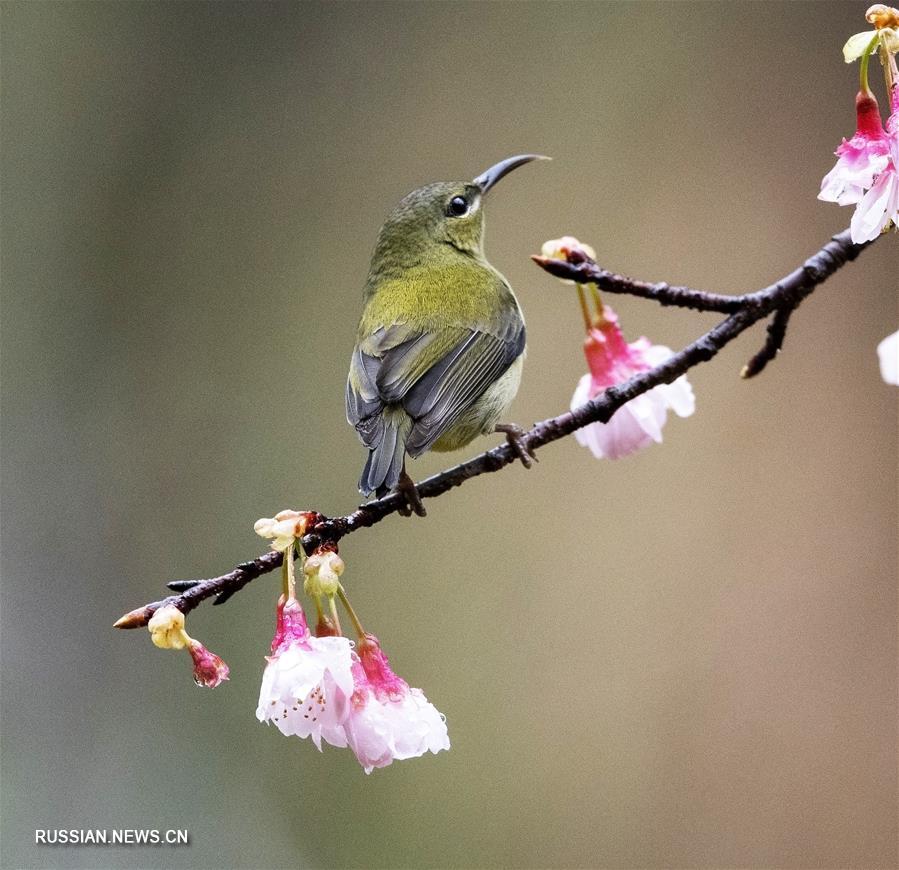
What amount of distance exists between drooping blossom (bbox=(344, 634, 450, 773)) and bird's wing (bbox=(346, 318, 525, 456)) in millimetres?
394

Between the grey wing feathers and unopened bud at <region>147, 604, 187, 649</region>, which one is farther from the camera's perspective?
the grey wing feathers

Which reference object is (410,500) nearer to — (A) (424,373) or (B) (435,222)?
(A) (424,373)

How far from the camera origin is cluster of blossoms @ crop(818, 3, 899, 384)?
922 millimetres

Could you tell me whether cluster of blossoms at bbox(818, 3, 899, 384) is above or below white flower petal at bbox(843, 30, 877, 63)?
below

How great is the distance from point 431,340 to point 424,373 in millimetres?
106

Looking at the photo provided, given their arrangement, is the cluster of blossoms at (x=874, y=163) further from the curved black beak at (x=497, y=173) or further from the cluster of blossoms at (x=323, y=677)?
the curved black beak at (x=497, y=173)

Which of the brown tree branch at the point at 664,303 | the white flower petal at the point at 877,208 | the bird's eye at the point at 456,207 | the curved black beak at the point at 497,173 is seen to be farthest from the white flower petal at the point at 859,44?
the bird's eye at the point at 456,207

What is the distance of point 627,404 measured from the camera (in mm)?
1404

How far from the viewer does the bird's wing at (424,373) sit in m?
1.49

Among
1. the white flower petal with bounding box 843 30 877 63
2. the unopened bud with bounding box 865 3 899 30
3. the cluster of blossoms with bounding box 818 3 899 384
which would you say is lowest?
the cluster of blossoms with bounding box 818 3 899 384

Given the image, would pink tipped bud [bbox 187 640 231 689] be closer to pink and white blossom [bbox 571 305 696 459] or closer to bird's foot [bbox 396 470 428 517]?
bird's foot [bbox 396 470 428 517]

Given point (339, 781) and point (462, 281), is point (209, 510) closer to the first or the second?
point (339, 781)

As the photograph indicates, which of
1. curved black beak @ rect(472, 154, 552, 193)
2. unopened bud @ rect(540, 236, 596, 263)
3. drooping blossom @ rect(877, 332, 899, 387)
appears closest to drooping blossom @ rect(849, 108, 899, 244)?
drooping blossom @ rect(877, 332, 899, 387)

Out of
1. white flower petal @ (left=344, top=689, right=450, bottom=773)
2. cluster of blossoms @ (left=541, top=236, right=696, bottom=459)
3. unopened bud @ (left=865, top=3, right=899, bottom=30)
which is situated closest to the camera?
unopened bud @ (left=865, top=3, right=899, bottom=30)
